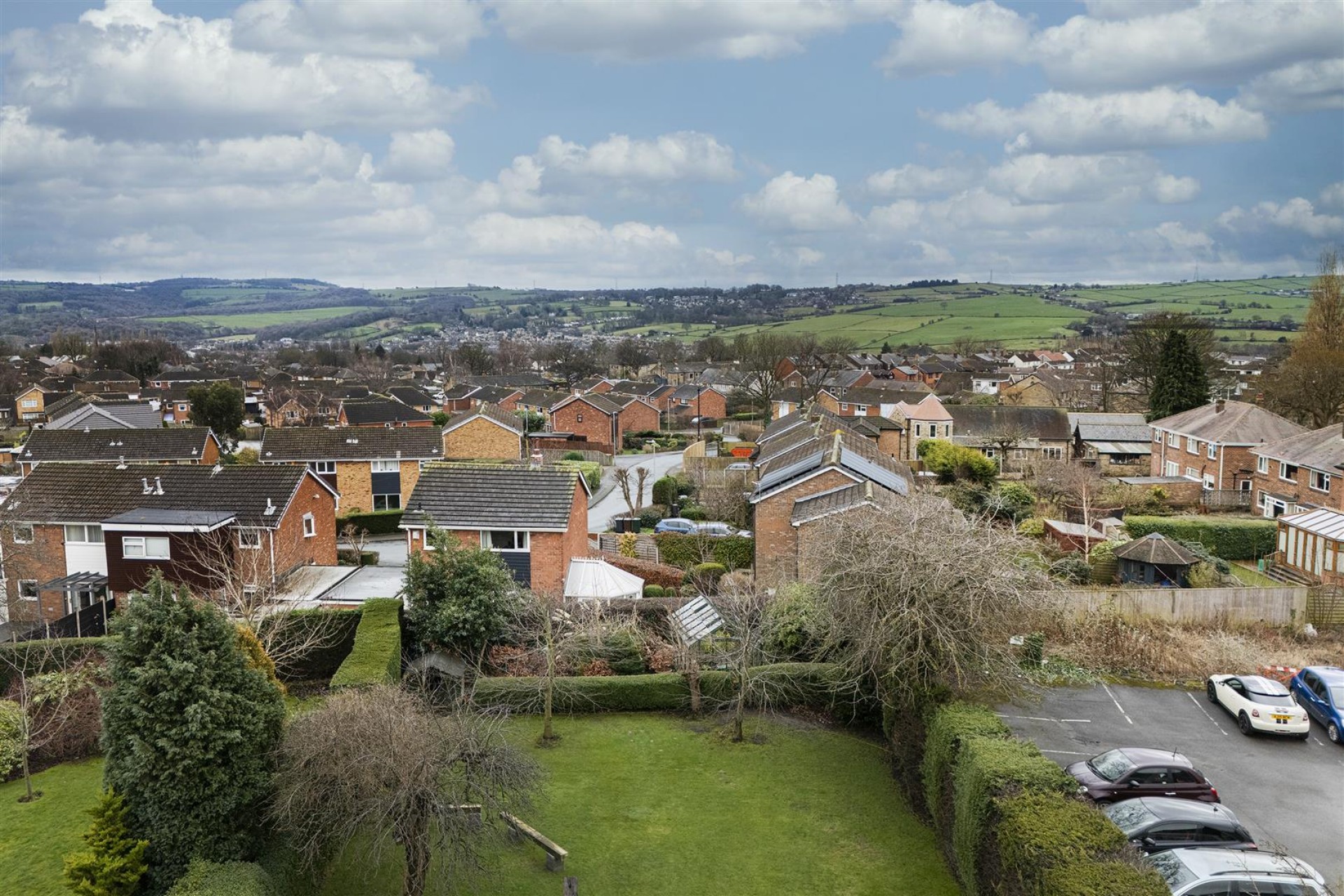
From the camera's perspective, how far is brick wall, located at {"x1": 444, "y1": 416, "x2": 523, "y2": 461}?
6088 cm

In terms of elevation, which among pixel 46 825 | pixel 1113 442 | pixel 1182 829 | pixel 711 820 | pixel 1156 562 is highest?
pixel 1113 442

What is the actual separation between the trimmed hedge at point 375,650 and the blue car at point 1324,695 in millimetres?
22765

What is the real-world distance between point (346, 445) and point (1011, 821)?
4538 centimetres

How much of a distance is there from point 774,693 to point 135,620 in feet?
50.6

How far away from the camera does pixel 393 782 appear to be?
14.5 m

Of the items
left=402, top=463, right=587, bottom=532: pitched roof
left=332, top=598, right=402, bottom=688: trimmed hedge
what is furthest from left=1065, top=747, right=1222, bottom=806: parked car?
left=402, top=463, right=587, bottom=532: pitched roof

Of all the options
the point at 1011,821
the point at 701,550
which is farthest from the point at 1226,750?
the point at 701,550

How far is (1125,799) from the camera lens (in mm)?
18516

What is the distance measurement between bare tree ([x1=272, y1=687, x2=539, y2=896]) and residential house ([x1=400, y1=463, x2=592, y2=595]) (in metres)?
15.2

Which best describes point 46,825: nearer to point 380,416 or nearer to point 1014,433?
point 380,416

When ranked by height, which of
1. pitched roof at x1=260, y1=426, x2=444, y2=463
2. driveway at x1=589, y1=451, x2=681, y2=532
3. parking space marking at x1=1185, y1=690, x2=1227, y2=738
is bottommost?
driveway at x1=589, y1=451, x2=681, y2=532

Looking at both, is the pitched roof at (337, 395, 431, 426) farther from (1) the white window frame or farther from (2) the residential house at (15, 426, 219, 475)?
(1) the white window frame

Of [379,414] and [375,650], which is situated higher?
[379,414]

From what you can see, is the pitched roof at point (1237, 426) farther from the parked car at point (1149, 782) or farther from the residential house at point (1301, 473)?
the parked car at point (1149, 782)
